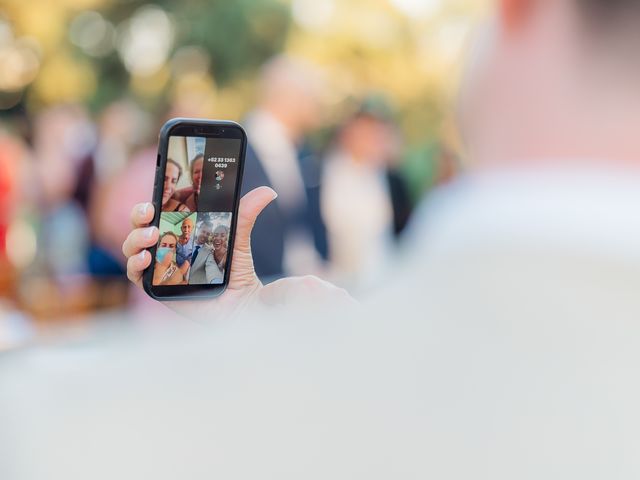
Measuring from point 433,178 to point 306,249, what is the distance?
2.72 m

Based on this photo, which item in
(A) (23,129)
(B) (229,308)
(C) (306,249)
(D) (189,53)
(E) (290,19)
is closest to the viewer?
(B) (229,308)

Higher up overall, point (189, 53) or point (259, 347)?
point (259, 347)

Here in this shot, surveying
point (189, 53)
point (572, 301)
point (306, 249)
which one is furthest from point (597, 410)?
point (189, 53)

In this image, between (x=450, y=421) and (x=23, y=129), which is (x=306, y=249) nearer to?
(x=23, y=129)

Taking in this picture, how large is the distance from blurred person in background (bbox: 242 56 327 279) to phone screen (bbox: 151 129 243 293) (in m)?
2.30

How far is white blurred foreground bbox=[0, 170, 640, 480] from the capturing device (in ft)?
1.97

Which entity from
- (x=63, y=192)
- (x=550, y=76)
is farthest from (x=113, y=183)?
(x=550, y=76)

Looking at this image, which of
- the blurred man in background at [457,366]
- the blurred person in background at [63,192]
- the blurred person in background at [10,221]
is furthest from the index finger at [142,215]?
the blurred person in background at [63,192]

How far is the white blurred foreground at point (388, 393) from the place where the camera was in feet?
1.97

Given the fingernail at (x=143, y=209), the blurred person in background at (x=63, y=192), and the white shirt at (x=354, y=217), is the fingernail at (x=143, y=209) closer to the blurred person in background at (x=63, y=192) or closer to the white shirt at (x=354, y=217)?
the white shirt at (x=354, y=217)

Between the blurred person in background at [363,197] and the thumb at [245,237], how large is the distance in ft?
14.7

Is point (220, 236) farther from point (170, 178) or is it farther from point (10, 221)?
point (10, 221)

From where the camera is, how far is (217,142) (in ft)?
3.42

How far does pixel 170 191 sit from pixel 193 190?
0.12 ft
